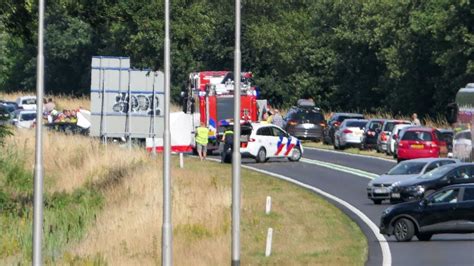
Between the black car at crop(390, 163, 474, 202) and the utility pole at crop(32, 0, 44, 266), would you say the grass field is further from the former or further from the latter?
the utility pole at crop(32, 0, 44, 266)

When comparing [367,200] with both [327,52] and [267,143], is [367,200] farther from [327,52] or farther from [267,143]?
[327,52]

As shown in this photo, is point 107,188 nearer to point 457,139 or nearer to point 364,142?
point 457,139

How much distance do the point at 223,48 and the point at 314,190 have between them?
48.4 metres

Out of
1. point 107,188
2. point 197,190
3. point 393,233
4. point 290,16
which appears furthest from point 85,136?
point 290,16

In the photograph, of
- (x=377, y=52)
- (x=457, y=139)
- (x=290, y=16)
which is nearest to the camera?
(x=457, y=139)

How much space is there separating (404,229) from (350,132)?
31071 mm

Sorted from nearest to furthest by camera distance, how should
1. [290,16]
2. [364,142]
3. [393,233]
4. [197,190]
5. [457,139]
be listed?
[393,233], [197,190], [457,139], [364,142], [290,16]

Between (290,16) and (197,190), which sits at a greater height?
(290,16)

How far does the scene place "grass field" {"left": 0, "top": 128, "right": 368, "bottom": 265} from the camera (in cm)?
3120

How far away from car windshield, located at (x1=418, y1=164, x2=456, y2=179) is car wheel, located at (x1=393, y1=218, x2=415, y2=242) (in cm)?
713

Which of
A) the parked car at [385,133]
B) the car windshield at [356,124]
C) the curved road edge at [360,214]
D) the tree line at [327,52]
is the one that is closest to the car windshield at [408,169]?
the curved road edge at [360,214]

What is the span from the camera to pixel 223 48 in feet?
309

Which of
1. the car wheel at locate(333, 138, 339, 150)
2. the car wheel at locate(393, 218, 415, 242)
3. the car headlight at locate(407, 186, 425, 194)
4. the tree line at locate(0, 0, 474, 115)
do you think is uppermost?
the tree line at locate(0, 0, 474, 115)

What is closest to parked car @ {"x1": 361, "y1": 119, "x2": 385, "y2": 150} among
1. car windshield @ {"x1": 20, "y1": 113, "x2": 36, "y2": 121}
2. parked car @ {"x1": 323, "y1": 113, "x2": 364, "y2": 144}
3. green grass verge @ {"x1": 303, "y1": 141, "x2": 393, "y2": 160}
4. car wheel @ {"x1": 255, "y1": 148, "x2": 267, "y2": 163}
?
green grass verge @ {"x1": 303, "y1": 141, "x2": 393, "y2": 160}
